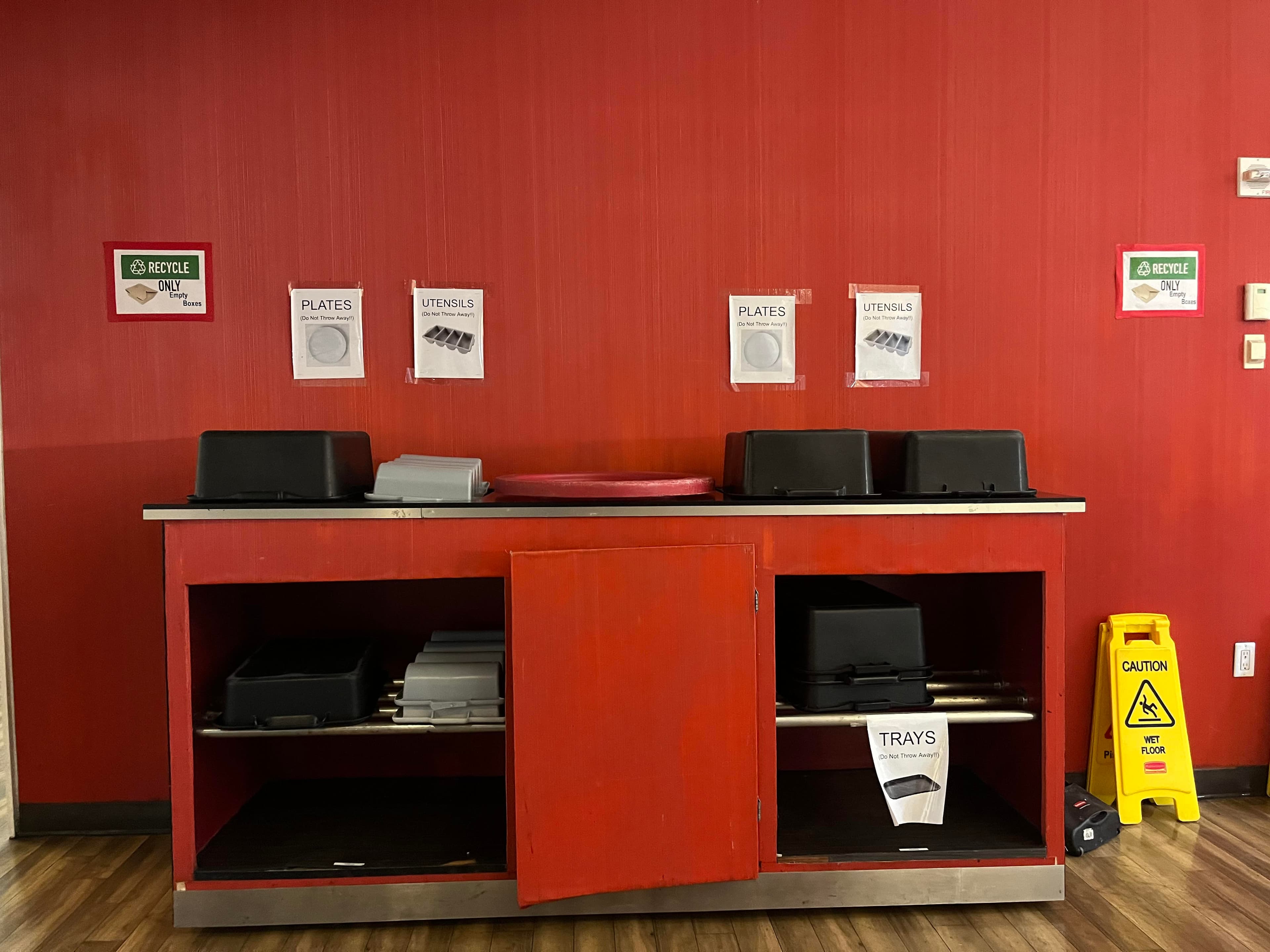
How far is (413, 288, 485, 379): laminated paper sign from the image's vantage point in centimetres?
279

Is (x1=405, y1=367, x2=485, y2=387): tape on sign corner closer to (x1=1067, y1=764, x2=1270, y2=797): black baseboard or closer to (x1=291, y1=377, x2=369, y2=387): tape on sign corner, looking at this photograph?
(x1=291, y1=377, x2=369, y2=387): tape on sign corner

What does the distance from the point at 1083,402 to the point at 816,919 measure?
1869mm

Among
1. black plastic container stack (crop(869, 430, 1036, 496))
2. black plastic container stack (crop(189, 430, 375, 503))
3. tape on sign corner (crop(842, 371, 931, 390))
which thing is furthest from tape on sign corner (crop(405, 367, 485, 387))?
black plastic container stack (crop(869, 430, 1036, 496))

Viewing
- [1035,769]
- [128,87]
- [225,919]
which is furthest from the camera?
[128,87]

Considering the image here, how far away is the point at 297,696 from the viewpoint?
226 centimetres

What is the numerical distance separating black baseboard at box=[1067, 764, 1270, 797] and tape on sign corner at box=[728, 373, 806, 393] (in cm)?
165

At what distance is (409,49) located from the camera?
274 centimetres

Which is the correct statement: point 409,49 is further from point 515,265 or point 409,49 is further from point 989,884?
point 989,884

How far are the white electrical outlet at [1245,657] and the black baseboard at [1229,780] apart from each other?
0.33m

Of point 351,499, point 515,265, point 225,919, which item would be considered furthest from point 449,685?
point 515,265

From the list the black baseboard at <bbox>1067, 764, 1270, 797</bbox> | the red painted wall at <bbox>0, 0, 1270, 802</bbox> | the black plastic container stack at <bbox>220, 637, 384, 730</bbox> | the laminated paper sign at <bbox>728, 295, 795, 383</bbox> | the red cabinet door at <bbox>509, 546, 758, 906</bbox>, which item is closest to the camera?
the red cabinet door at <bbox>509, 546, 758, 906</bbox>

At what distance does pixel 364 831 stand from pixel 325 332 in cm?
152

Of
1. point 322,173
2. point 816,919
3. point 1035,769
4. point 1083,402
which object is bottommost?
point 816,919

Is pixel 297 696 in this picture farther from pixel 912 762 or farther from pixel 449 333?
pixel 912 762
